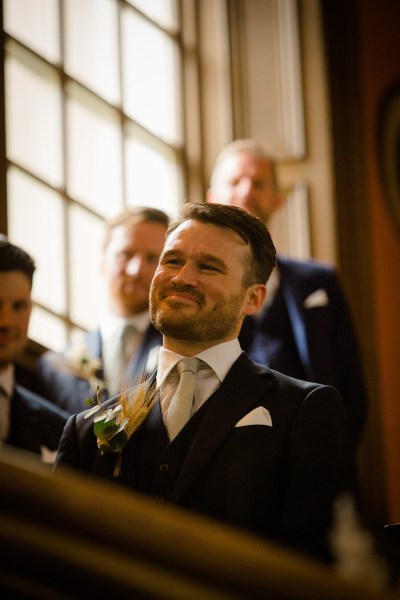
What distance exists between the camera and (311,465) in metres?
1.83

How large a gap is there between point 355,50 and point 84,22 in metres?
1.42

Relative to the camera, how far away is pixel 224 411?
1887 millimetres

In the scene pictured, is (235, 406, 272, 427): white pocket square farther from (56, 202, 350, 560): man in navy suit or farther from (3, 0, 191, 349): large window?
(3, 0, 191, 349): large window

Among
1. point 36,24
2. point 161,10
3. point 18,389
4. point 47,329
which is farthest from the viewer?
point 161,10

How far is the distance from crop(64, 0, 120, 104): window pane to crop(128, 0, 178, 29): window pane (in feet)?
0.70

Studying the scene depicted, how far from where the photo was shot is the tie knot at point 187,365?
1948 millimetres

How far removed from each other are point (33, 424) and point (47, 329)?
3.82 ft

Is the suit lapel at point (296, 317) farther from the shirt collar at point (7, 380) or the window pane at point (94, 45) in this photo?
the window pane at point (94, 45)

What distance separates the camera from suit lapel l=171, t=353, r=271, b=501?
1.81 meters

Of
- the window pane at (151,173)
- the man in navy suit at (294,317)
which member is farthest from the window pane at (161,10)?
the man in navy suit at (294,317)

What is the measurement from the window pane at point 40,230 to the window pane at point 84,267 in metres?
0.06

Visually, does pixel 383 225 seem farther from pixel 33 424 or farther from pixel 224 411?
pixel 224 411

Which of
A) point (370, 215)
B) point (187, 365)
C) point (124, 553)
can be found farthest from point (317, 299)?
point (124, 553)

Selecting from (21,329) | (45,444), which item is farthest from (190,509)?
→ (21,329)
